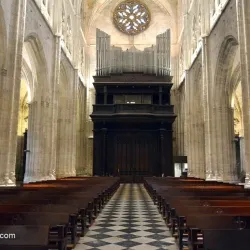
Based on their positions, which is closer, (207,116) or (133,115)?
(207,116)

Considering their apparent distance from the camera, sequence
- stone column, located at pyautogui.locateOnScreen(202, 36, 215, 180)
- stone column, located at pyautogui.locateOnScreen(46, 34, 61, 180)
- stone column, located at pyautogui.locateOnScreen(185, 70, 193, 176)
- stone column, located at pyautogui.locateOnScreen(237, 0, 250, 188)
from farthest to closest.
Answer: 1. stone column, located at pyautogui.locateOnScreen(185, 70, 193, 176)
2. stone column, located at pyautogui.locateOnScreen(46, 34, 61, 180)
3. stone column, located at pyautogui.locateOnScreen(202, 36, 215, 180)
4. stone column, located at pyautogui.locateOnScreen(237, 0, 250, 188)

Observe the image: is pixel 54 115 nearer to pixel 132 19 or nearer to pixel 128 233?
pixel 128 233

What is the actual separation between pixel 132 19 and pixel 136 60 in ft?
24.9

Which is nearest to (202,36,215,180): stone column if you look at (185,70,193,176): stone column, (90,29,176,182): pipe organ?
(185,70,193,176): stone column

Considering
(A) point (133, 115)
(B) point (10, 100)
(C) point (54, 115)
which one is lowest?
(B) point (10, 100)

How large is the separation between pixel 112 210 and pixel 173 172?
734 inches

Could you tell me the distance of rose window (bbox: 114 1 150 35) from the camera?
3744 cm

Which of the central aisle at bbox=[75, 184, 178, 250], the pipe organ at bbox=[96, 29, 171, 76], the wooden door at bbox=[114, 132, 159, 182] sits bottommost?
the central aisle at bbox=[75, 184, 178, 250]

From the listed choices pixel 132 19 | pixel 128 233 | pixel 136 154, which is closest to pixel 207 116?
pixel 136 154

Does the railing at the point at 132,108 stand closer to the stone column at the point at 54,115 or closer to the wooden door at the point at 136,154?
the wooden door at the point at 136,154

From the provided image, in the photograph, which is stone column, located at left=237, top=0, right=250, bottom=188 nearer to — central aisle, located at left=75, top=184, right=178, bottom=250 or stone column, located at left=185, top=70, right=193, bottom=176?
central aisle, located at left=75, top=184, right=178, bottom=250

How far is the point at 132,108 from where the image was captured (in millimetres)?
29203

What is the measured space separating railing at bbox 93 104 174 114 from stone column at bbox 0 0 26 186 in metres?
15.8

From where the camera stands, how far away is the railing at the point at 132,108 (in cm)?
2922
